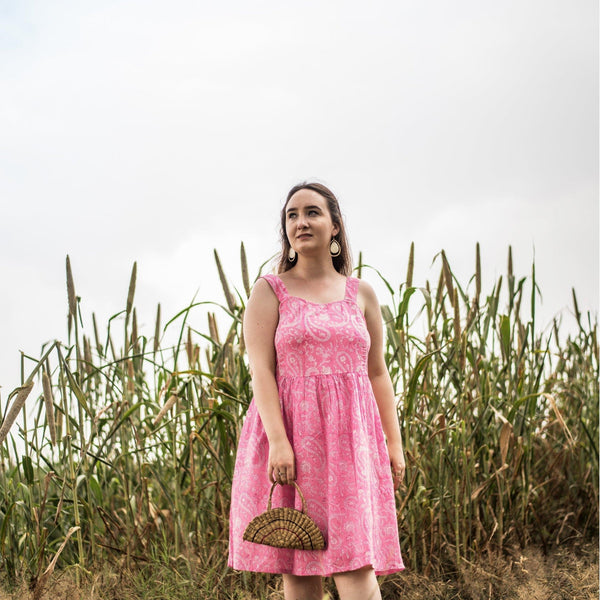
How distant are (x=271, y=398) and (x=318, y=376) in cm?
15

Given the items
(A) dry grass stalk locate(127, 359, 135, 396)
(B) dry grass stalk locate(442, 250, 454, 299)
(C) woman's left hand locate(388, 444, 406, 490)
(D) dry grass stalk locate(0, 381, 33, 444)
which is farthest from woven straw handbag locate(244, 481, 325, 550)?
(B) dry grass stalk locate(442, 250, 454, 299)

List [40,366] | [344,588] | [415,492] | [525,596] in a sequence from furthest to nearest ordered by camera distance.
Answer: [415,492]
[525,596]
[40,366]
[344,588]

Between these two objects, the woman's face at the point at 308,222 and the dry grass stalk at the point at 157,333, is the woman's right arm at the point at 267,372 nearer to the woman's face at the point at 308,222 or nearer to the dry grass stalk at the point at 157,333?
the woman's face at the point at 308,222

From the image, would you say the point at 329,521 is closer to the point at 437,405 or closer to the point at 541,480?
the point at 437,405

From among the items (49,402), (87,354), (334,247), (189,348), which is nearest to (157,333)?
(189,348)

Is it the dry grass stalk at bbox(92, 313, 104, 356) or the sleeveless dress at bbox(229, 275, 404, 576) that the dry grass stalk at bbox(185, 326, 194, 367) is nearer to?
the dry grass stalk at bbox(92, 313, 104, 356)

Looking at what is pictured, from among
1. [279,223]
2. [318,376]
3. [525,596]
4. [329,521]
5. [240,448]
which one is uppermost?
[279,223]

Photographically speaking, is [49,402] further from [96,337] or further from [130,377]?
[96,337]

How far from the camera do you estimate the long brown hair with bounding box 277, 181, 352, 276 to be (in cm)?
227

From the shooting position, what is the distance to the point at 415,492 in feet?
9.41

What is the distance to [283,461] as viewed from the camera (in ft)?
6.46

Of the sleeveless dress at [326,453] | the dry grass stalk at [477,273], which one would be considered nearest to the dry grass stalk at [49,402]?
the sleeveless dress at [326,453]

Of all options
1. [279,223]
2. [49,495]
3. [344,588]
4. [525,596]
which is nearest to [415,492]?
[525,596]

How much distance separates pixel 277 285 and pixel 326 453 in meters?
0.50
